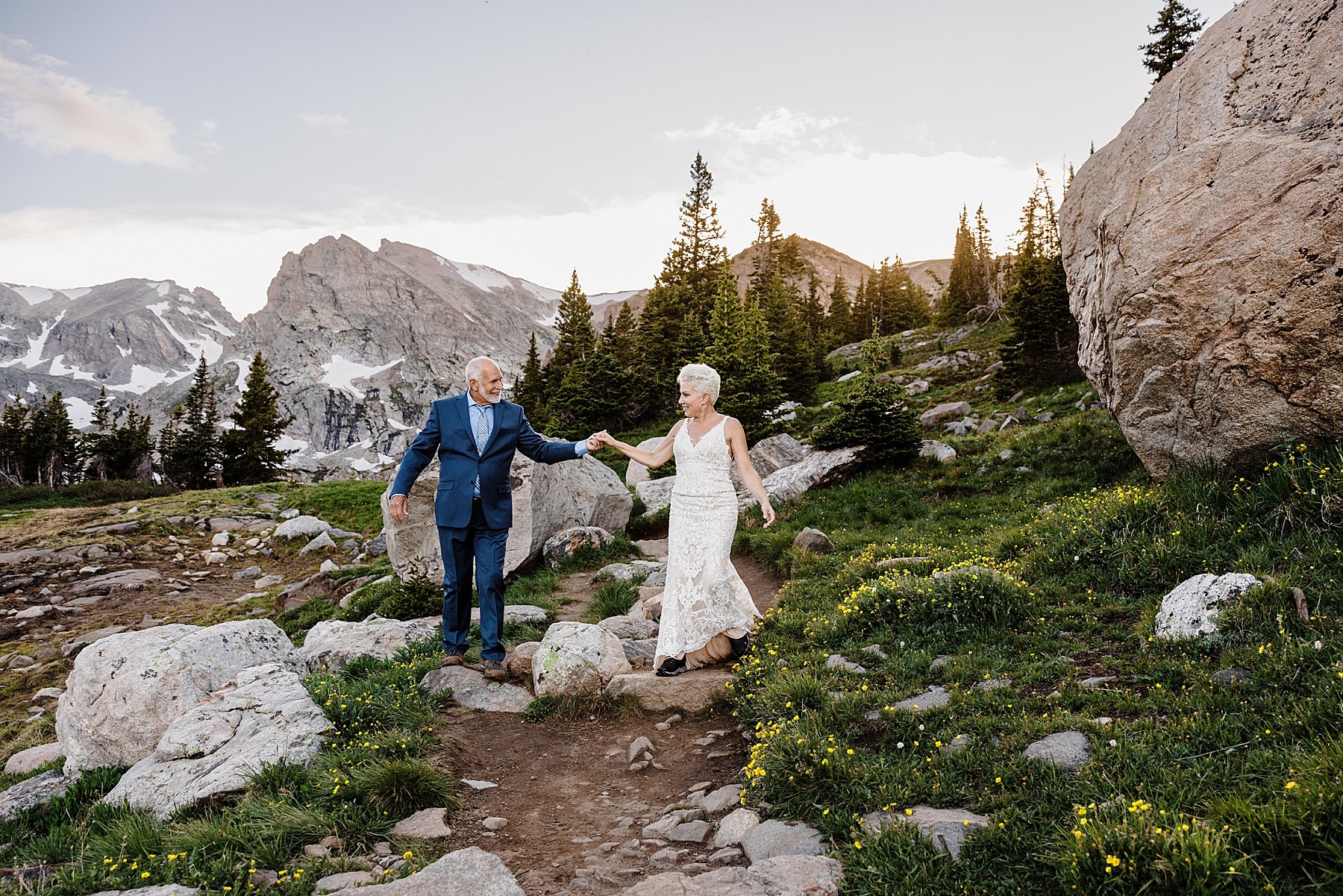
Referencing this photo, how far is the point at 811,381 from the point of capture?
3669cm

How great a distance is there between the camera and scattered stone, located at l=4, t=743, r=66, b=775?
25.2 feet

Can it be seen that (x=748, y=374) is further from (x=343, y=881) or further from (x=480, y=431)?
(x=343, y=881)

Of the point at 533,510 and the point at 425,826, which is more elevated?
the point at 533,510

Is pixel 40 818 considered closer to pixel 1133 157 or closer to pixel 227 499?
pixel 1133 157

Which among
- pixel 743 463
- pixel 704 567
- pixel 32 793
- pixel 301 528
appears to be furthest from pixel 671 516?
pixel 301 528

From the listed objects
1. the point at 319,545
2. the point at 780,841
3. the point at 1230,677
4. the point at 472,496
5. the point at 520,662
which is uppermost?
the point at 472,496

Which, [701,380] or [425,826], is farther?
[701,380]

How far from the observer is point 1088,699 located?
5.18 m

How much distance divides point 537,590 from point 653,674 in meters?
6.04

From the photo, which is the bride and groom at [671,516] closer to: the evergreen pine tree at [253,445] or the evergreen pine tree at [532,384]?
the evergreen pine tree at [532,384]

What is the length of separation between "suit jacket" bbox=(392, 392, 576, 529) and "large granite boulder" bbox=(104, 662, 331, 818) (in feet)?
8.08

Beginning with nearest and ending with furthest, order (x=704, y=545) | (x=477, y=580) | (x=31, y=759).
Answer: (x=31, y=759)
(x=704, y=545)
(x=477, y=580)

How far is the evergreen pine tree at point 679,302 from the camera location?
38.7 meters

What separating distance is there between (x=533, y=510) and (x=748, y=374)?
1348cm
